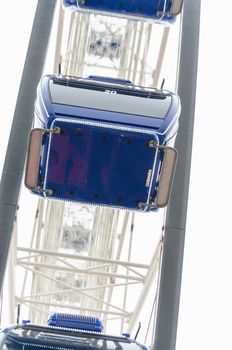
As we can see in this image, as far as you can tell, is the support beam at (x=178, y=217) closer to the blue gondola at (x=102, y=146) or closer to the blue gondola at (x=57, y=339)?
the blue gondola at (x=102, y=146)

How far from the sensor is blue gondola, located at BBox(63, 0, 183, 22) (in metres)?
9.22

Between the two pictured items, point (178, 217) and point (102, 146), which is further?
point (178, 217)

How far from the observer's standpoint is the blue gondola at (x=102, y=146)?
23.3ft

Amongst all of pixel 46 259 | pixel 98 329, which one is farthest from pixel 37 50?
pixel 46 259

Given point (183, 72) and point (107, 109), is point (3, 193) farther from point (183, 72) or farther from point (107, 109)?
point (183, 72)

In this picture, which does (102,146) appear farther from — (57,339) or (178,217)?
(57,339)

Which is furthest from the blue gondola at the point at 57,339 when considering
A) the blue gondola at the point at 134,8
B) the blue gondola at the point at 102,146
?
the blue gondola at the point at 134,8

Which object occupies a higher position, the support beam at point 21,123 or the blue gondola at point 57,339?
the support beam at point 21,123

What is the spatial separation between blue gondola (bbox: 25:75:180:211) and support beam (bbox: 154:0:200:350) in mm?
1110

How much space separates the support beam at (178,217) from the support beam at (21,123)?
5.14ft

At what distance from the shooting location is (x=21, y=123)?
8.58m

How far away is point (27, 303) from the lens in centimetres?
1144

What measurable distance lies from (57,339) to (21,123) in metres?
2.97

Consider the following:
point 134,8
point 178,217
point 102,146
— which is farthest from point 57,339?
point 134,8
